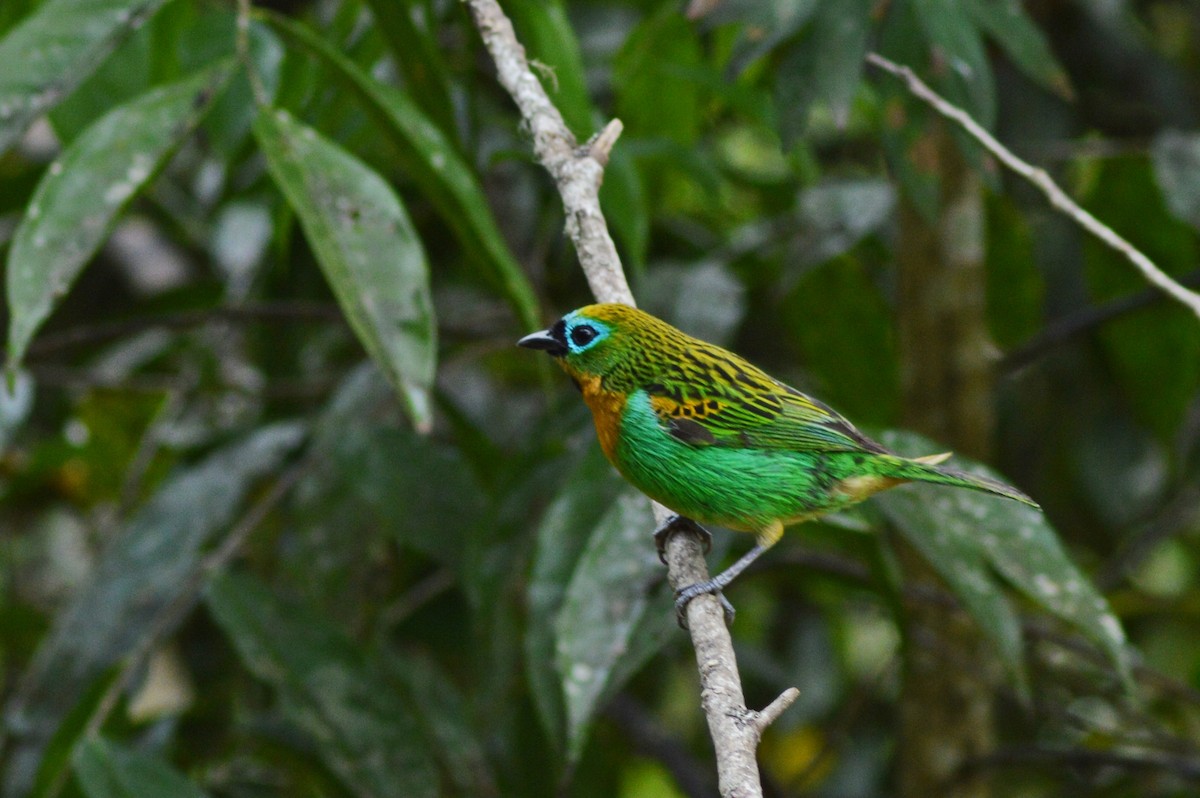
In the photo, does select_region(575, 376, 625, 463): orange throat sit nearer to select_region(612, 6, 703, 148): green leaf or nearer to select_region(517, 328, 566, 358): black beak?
select_region(517, 328, 566, 358): black beak

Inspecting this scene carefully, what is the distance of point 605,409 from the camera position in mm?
2816

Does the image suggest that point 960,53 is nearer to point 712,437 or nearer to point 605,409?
point 712,437

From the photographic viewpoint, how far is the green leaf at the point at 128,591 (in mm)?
3348

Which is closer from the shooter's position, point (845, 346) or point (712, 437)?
point (712, 437)

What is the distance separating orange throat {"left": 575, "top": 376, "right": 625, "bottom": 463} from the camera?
2746 millimetres

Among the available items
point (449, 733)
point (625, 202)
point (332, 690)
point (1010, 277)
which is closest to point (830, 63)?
point (625, 202)

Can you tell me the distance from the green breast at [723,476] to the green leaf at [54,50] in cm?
126

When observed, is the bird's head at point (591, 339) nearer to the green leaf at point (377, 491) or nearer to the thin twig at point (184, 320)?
the green leaf at point (377, 491)

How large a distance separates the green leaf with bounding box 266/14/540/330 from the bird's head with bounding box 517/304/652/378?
0.52ft

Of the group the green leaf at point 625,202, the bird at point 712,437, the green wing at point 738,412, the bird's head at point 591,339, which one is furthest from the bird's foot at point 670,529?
the green leaf at point 625,202

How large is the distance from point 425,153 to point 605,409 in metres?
0.67

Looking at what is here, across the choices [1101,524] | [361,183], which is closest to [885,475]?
[361,183]

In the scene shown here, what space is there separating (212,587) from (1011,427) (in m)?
3.06

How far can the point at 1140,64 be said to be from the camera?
468cm
